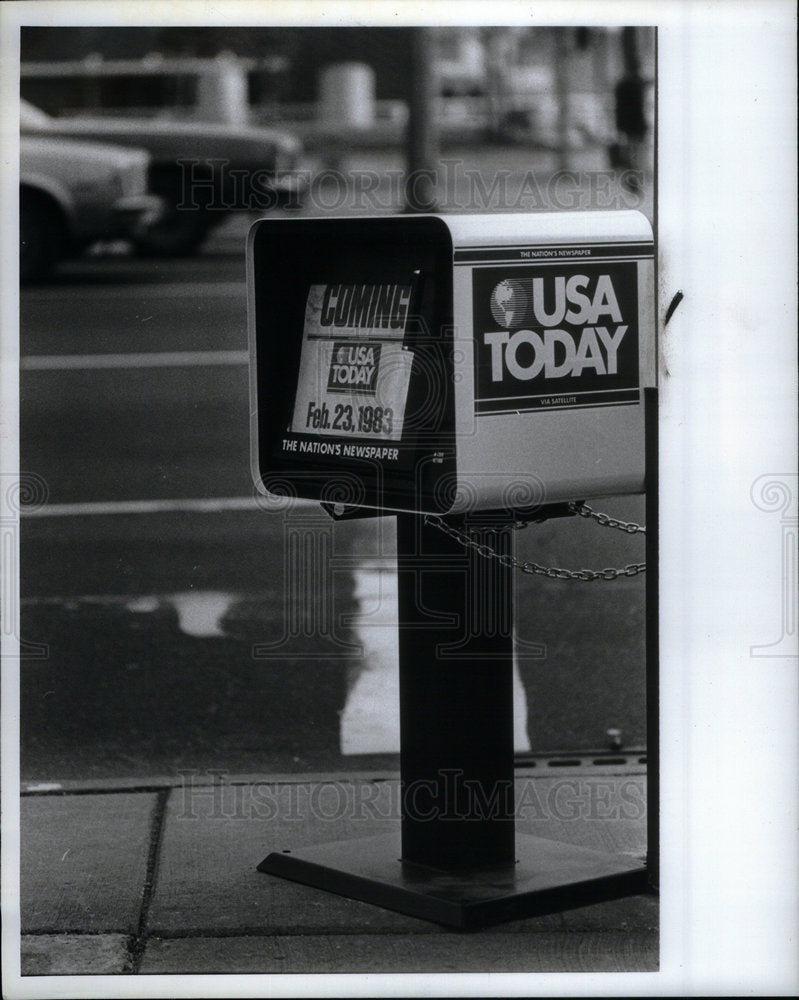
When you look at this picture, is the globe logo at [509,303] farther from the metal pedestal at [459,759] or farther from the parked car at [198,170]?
the parked car at [198,170]

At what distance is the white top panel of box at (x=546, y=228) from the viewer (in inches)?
147

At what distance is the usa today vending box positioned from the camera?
378 centimetres

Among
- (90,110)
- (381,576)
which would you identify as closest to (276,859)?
(381,576)

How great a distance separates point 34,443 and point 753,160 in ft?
23.9

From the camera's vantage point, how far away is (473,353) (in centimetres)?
377

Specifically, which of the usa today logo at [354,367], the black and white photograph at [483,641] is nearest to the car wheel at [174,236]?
the black and white photograph at [483,641]

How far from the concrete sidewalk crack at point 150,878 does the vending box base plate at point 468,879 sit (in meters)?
0.30

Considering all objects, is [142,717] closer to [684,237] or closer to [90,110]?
[684,237]

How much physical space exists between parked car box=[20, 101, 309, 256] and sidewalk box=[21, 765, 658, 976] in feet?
41.8

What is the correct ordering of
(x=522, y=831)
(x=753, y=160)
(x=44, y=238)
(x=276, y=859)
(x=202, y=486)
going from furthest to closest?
1. (x=44, y=238)
2. (x=202, y=486)
3. (x=522, y=831)
4. (x=276, y=859)
5. (x=753, y=160)

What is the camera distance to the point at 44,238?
16.8 meters

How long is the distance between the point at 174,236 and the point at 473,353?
14.4 metres

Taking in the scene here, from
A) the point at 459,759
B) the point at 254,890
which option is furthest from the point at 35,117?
the point at 459,759

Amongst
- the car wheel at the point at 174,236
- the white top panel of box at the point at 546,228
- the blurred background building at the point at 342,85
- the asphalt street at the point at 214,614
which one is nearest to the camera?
the white top panel of box at the point at 546,228
